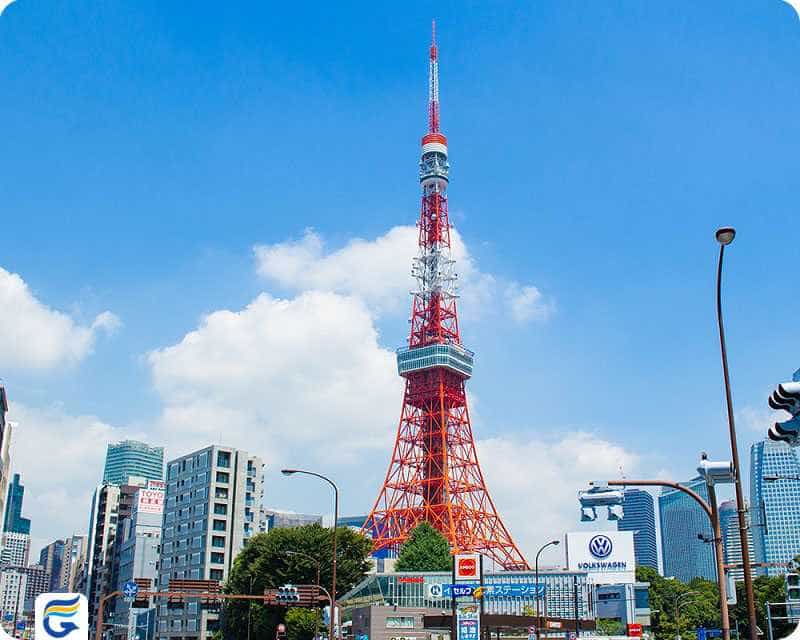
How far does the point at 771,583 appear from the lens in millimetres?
105062

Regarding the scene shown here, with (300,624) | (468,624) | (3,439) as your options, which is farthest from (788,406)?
(3,439)

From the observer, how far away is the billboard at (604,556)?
89125mm

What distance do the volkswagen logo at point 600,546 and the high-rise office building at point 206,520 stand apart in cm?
4648

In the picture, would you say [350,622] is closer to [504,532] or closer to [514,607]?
[514,607]

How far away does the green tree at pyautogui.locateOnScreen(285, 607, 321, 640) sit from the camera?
77.2 meters

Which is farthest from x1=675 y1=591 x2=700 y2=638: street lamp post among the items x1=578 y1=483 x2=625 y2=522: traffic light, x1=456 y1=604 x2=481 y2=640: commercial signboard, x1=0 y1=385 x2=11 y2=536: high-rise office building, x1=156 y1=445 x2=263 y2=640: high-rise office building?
x1=578 y1=483 x2=625 y2=522: traffic light

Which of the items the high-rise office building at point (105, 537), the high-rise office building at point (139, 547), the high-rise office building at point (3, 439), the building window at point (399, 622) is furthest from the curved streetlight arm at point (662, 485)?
the high-rise office building at point (105, 537)

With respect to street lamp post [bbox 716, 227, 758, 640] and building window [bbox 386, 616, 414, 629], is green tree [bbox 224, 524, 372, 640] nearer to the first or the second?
building window [bbox 386, 616, 414, 629]

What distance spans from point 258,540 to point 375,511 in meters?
31.3

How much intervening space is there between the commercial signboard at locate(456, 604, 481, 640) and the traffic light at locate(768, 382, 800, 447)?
28.0 metres

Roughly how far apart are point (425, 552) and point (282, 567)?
838 inches

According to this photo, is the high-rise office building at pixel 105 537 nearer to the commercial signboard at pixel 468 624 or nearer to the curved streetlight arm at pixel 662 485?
the commercial signboard at pixel 468 624

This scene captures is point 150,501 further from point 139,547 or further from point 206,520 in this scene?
point 206,520

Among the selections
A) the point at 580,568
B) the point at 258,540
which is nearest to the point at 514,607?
the point at 580,568
